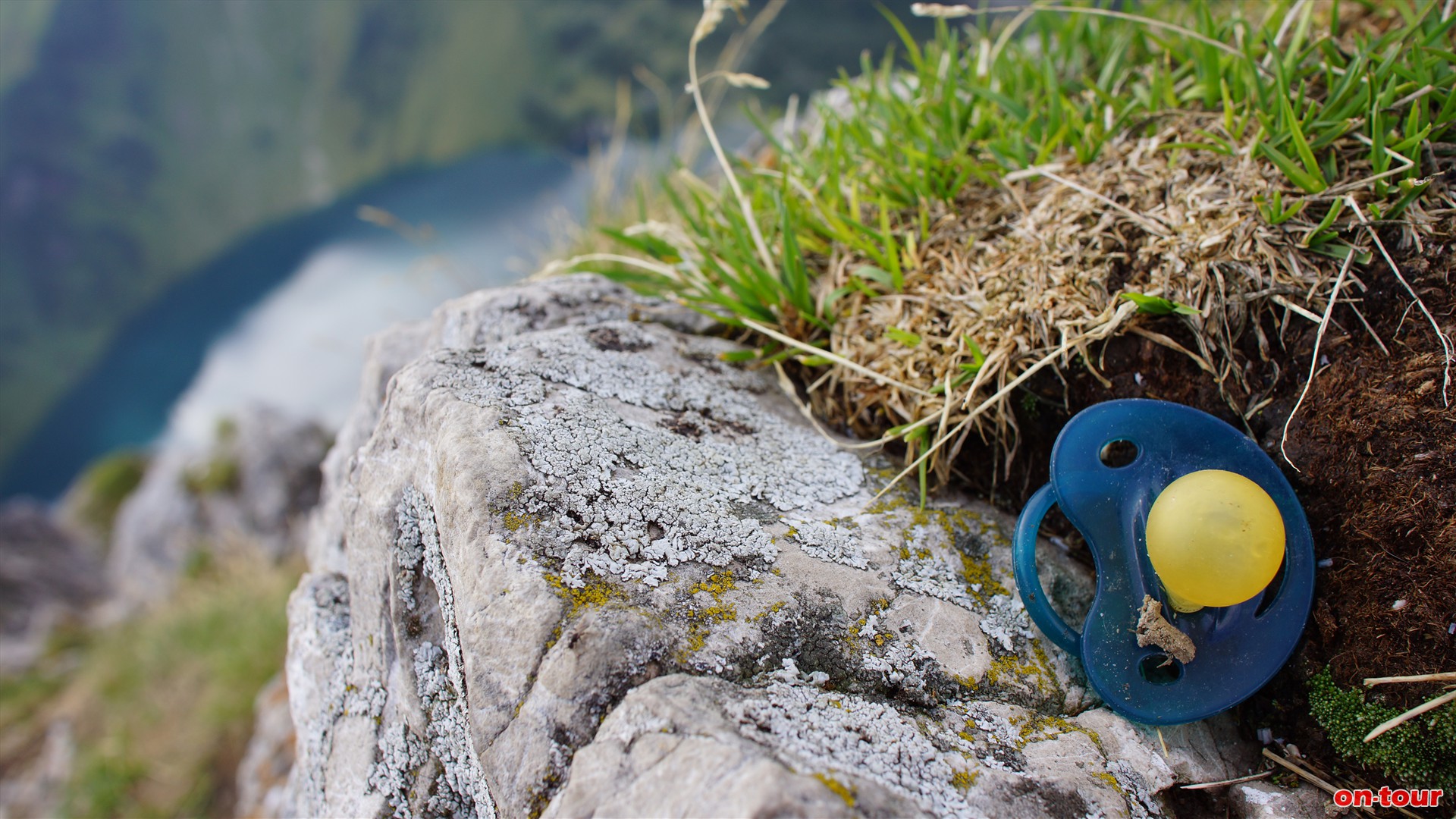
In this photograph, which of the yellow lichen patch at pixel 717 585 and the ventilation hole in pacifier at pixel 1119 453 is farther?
the ventilation hole in pacifier at pixel 1119 453

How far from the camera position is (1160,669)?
1588mm

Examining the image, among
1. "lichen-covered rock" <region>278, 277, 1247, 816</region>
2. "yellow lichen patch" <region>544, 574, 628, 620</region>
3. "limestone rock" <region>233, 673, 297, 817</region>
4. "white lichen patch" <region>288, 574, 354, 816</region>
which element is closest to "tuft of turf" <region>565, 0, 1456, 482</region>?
"lichen-covered rock" <region>278, 277, 1247, 816</region>

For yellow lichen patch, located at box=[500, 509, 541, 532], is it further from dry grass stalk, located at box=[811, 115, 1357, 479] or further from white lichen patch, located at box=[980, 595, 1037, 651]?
white lichen patch, located at box=[980, 595, 1037, 651]

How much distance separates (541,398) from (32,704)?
10.9m

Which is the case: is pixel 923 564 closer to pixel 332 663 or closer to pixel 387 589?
pixel 387 589

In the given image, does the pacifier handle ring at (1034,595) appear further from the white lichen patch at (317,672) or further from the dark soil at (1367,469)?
the white lichen patch at (317,672)

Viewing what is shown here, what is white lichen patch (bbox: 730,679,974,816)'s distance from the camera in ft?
3.98

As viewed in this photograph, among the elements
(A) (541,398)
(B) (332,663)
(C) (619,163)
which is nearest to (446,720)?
(B) (332,663)

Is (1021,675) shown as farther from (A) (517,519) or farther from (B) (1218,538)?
(A) (517,519)

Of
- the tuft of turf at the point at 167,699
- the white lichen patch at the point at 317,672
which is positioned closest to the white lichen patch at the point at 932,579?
the white lichen patch at the point at 317,672

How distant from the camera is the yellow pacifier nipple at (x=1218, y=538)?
4.42 feet

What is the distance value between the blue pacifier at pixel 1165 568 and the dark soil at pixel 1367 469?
0.11m

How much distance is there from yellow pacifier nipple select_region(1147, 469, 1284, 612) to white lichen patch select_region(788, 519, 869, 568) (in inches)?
25.1

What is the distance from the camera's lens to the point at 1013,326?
1.96 metres
